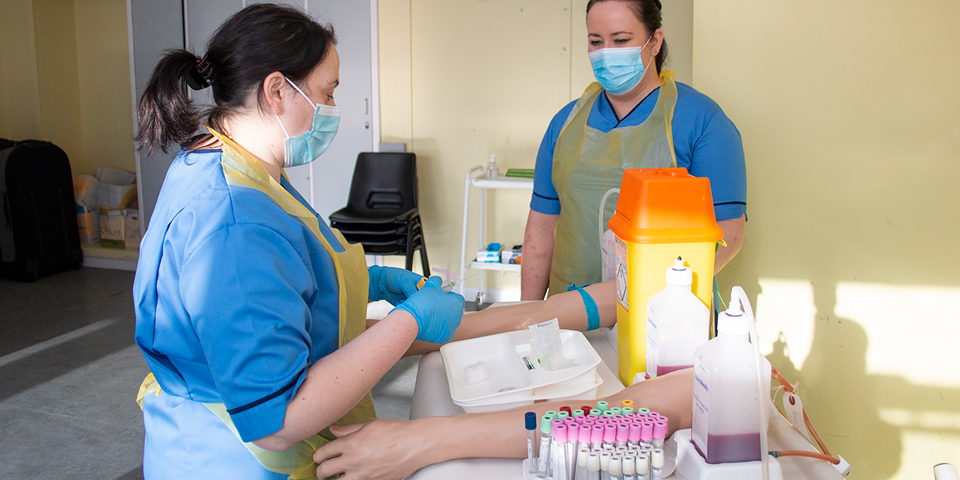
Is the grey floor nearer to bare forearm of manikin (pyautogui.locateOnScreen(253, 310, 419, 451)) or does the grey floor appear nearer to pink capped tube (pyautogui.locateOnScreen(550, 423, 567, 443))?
bare forearm of manikin (pyautogui.locateOnScreen(253, 310, 419, 451))

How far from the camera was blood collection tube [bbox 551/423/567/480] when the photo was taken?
746 mm

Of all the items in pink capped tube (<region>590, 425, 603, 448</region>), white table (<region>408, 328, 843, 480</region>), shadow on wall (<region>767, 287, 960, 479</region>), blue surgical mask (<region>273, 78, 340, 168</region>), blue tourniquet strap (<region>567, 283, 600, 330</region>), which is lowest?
shadow on wall (<region>767, 287, 960, 479</region>)

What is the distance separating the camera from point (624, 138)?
150cm

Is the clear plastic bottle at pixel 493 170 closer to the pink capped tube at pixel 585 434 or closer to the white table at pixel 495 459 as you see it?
the white table at pixel 495 459

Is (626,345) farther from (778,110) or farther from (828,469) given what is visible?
(778,110)

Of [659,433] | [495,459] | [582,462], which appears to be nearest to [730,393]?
[659,433]

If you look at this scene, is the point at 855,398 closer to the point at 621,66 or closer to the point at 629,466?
the point at 621,66

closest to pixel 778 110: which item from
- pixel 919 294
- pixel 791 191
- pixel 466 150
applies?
pixel 791 191

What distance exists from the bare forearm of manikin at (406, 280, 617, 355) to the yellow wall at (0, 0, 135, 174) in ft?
14.3

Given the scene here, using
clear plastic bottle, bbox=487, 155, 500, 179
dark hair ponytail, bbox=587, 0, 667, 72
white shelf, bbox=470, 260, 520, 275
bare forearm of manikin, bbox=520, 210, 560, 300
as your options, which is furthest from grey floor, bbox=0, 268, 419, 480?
dark hair ponytail, bbox=587, 0, 667, 72

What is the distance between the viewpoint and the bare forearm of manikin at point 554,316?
1.25 metres

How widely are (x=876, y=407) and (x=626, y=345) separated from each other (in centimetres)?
92

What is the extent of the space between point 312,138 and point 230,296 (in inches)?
15.7

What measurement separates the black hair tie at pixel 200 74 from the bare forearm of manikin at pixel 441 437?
0.59 m
